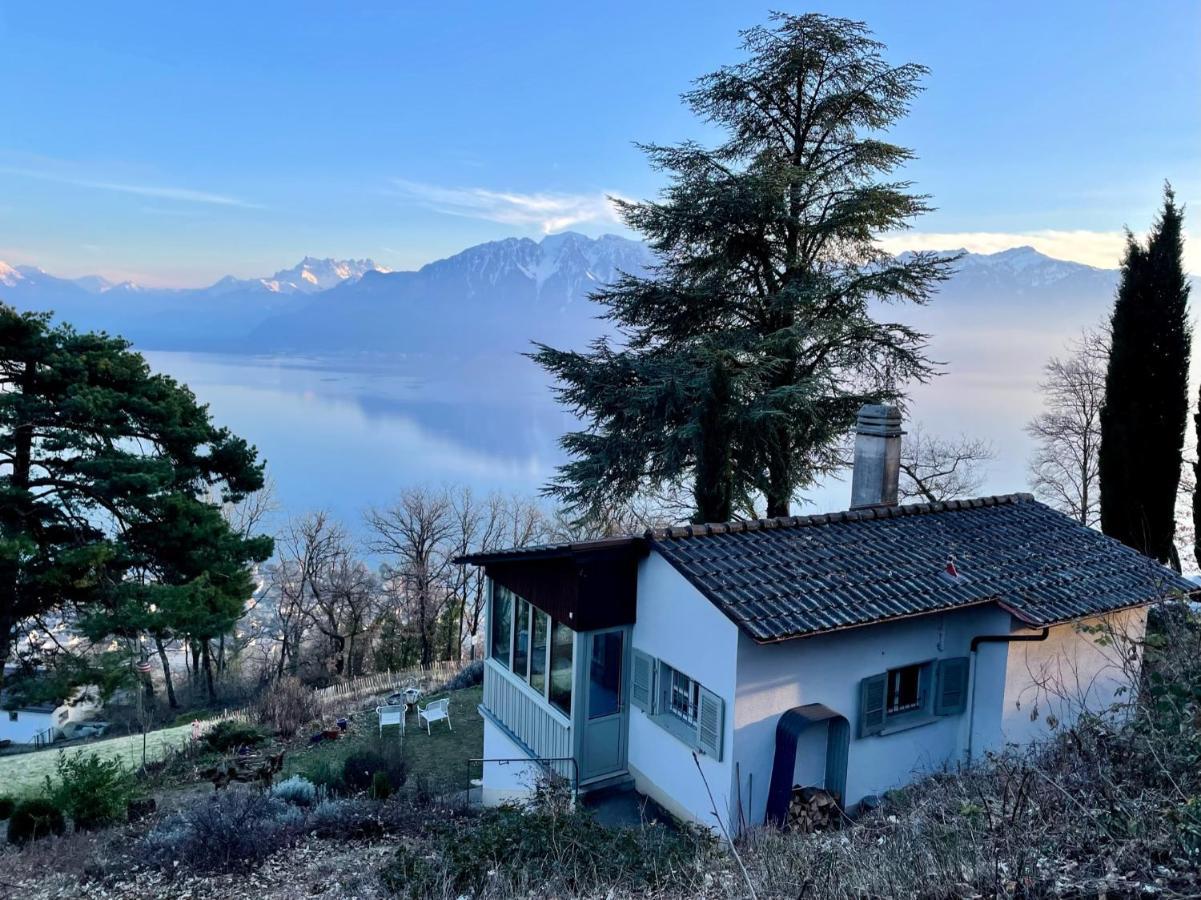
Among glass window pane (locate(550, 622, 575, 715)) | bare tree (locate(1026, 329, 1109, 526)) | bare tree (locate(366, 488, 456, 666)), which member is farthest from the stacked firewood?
bare tree (locate(366, 488, 456, 666))

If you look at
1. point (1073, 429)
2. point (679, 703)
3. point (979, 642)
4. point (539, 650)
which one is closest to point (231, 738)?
point (539, 650)

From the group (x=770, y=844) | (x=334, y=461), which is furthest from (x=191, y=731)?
(x=334, y=461)

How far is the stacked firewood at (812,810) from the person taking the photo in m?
7.41

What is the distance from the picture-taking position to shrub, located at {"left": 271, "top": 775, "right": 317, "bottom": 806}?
32.7 ft

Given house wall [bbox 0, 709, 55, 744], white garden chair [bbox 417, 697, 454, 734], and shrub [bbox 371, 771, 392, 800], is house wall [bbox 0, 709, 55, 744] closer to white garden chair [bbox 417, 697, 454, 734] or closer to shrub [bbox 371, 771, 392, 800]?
white garden chair [bbox 417, 697, 454, 734]

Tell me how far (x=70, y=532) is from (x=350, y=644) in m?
19.2

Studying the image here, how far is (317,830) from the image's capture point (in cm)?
805

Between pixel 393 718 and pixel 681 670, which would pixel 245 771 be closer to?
pixel 393 718

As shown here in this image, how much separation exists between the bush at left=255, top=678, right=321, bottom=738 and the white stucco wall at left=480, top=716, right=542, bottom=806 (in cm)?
774

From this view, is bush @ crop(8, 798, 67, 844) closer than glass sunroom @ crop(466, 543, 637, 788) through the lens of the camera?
No

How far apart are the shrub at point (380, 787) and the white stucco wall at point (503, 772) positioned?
1.34 meters

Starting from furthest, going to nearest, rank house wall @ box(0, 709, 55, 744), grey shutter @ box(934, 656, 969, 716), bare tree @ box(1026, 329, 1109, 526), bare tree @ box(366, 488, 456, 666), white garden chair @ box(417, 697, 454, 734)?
1. bare tree @ box(366, 488, 456, 666)
2. house wall @ box(0, 709, 55, 744)
3. bare tree @ box(1026, 329, 1109, 526)
4. white garden chair @ box(417, 697, 454, 734)
5. grey shutter @ box(934, 656, 969, 716)

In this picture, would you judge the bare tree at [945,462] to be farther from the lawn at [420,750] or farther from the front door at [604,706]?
the front door at [604,706]

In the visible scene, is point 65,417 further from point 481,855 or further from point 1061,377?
point 1061,377
